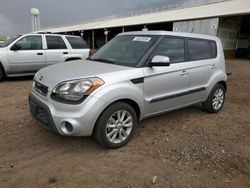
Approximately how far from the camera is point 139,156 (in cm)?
319

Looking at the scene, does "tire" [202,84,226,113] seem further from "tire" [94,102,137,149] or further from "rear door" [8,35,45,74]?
"rear door" [8,35,45,74]

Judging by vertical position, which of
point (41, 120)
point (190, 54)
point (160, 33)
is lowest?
point (41, 120)

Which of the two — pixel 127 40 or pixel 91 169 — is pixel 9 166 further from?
pixel 127 40

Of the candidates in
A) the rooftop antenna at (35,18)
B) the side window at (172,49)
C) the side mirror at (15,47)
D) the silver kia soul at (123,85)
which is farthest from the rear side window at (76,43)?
the rooftop antenna at (35,18)

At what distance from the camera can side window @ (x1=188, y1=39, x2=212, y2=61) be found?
4.36m

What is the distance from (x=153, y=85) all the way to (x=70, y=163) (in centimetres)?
171

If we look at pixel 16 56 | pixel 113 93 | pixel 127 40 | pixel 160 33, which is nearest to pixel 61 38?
pixel 16 56

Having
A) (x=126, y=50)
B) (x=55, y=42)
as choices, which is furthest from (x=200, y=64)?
(x=55, y=42)

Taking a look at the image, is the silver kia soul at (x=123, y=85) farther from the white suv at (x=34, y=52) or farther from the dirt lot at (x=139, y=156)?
the white suv at (x=34, y=52)

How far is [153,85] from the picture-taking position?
3605mm

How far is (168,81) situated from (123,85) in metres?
1.00

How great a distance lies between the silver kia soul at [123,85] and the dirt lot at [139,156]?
380 millimetres

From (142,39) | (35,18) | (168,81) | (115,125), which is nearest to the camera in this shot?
(115,125)

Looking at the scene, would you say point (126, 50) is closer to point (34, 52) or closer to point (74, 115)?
point (74, 115)
